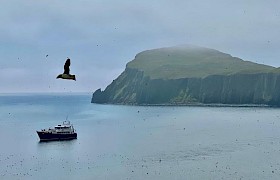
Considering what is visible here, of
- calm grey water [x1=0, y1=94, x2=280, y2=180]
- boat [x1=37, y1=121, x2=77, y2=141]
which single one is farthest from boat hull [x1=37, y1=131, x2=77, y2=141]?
calm grey water [x1=0, y1=94, x2=280, y2=180]

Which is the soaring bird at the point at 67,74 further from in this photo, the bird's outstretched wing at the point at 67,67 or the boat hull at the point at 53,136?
the boat hull at the point at 53,136

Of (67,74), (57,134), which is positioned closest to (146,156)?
(57,134)

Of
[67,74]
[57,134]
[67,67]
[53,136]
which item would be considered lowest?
[53,136]

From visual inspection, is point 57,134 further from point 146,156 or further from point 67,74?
point 67,74

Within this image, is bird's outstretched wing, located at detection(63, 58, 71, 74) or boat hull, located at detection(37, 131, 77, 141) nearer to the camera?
bird's outstretched wing, located at detection(63, 58, 71, 74)

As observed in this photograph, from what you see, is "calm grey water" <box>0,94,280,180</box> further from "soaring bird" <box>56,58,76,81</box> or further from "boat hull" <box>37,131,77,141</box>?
"soaring bird" <box>56,58,76,81</box>

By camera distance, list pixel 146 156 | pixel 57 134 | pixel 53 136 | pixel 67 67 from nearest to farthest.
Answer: pixel 67 67 < pixel 146 156 < pixel 53 136 < pixel 57 134

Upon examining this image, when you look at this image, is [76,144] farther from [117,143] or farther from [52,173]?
[52,173]

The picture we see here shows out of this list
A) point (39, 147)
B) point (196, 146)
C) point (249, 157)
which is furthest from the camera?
point (39, 147)

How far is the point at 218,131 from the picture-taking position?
547 ft

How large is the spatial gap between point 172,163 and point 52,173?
23.5m

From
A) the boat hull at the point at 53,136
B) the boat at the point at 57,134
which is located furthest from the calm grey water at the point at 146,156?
the boat at the point at 57,134

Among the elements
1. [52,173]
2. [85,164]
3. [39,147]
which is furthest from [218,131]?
[52,173]

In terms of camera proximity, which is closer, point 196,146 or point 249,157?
point 249,157
